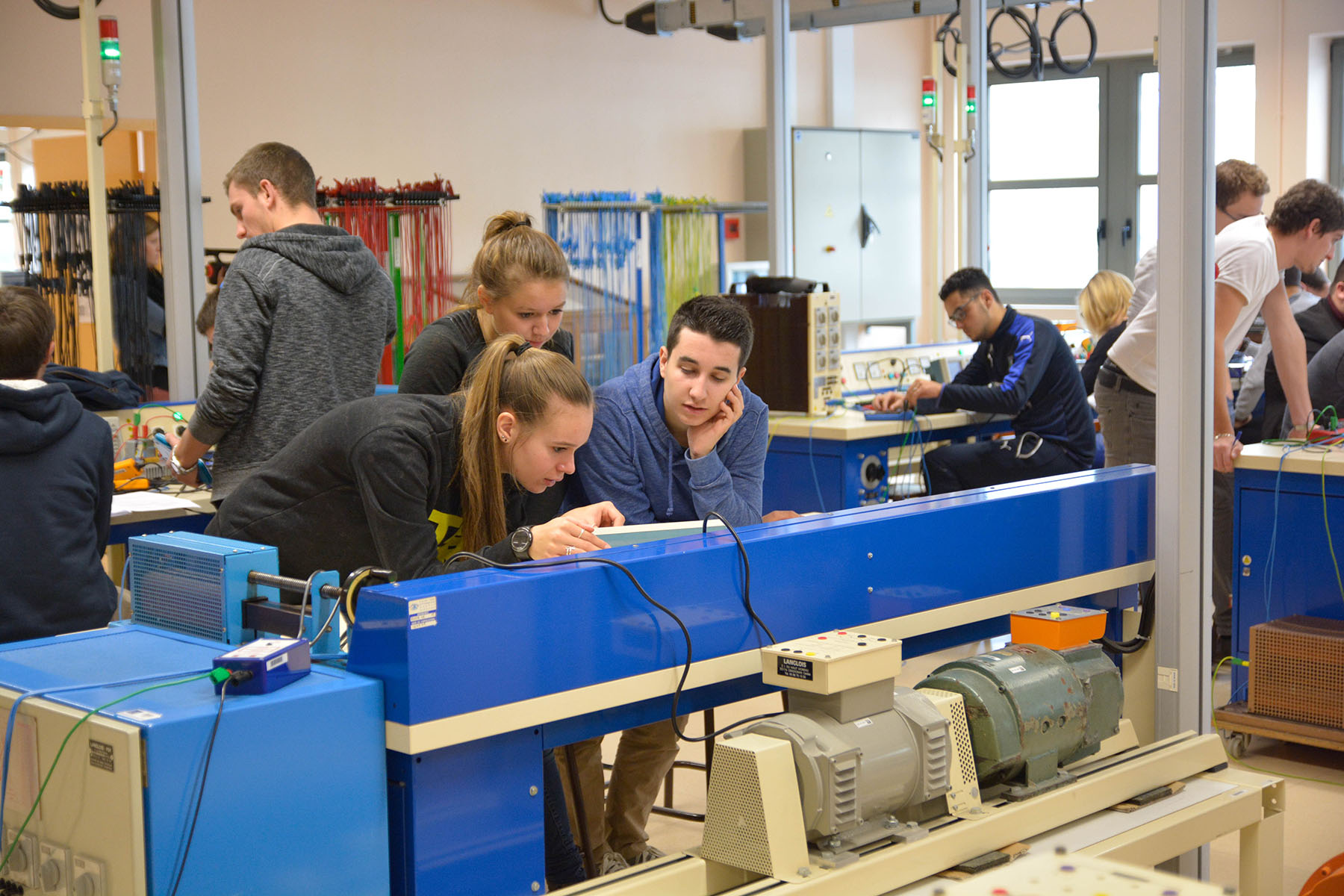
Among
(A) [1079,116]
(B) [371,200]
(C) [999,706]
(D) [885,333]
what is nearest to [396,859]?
(C) [999,706]

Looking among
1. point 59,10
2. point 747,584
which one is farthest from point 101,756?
point 59,10

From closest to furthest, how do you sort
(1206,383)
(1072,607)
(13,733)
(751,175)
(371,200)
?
(13,733)
(1072,607)
(1206,383)
(371,200)
(751,175)

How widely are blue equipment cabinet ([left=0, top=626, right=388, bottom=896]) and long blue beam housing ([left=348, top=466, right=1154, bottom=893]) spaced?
0.06 metres

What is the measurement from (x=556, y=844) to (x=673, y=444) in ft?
2.62

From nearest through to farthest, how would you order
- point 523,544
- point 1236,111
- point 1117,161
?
point 523,544 < point 1236,111 < point 1117,161

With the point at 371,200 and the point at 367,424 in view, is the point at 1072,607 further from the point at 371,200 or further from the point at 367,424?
the point at 371,200

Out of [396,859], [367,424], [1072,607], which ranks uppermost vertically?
[367,424]

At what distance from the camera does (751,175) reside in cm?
882

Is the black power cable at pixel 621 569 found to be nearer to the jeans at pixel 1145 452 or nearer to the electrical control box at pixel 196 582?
the electrical control box at pixel 196 582

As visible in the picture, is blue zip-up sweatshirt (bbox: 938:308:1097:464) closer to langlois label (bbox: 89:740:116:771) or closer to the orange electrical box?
the orange electrical box

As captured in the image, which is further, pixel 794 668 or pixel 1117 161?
pixel 1117 161

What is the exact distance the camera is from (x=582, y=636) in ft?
5.77

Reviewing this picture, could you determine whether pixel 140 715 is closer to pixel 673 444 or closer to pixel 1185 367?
pixel 673 444

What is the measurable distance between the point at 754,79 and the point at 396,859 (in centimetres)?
791
